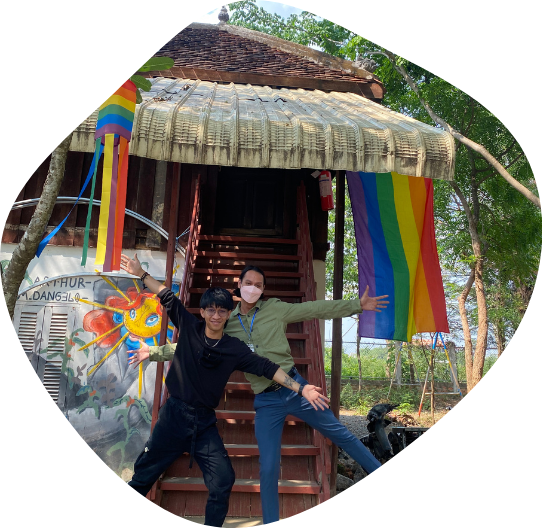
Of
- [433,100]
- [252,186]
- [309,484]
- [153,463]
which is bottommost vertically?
[309,484]

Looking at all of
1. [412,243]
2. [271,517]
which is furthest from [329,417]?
[412,243]

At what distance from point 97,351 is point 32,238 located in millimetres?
4084

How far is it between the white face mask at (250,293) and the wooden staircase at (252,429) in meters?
1.24

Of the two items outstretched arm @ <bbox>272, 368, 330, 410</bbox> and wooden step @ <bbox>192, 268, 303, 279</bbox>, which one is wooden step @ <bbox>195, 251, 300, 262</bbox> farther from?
outstretched arm @ <bbox>272, 368, 330, 410</bbox>

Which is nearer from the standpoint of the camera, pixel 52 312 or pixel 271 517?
pixel 271 517

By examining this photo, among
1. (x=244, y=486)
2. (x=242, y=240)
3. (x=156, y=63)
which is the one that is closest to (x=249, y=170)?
(x=242, y=240)

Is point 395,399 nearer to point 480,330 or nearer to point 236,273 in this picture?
point 480,330

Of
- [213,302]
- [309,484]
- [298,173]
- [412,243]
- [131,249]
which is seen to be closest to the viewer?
[213,302]

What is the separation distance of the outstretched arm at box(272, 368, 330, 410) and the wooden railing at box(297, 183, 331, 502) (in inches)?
25.2

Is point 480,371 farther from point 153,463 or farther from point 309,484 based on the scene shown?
point 153,463

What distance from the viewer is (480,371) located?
1105cm

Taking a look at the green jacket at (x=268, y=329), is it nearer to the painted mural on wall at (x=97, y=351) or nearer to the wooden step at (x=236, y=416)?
the wooden step at (x=236, y=416)

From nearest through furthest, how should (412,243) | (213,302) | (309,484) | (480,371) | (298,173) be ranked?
(213,302) < (309,484) < (412,243) < (298,173) < (480,371)

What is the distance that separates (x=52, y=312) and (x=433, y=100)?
9148mm
